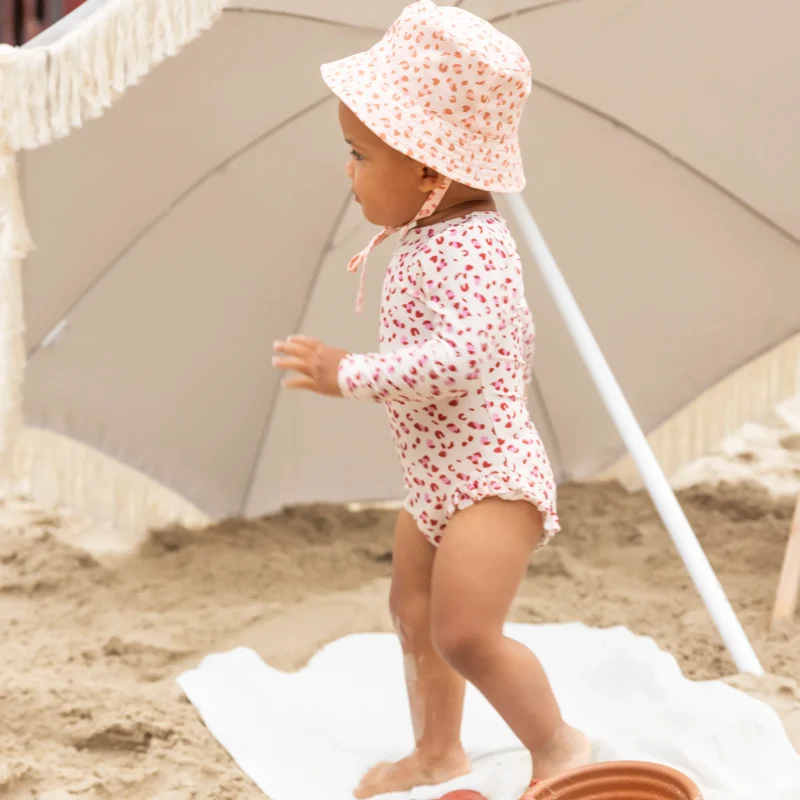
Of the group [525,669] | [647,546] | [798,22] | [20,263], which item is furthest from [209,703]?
[798,22]

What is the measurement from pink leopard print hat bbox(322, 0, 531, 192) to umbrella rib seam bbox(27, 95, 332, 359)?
0.79 meters

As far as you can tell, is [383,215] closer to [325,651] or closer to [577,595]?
[325,651]

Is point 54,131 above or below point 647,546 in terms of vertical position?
above

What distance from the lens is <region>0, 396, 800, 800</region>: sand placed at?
5.65ft

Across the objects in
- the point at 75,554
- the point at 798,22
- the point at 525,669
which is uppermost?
the point at 798,22

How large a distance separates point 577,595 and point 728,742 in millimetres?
800

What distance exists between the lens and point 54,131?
1715 mm

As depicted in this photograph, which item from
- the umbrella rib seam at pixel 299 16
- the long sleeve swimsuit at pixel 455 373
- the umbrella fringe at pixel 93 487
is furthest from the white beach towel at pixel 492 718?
the umbrella rib seam at pixel 299 16

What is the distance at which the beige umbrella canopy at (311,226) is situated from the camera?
6.55ft

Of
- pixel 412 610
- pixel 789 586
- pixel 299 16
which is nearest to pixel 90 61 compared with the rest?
pixel 299 16

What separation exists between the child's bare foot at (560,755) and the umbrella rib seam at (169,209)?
122 centimetres

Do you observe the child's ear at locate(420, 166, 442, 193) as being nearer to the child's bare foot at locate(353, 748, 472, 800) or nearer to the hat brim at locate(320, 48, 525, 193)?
the hat brim at locate(320, 48, 525, 193)

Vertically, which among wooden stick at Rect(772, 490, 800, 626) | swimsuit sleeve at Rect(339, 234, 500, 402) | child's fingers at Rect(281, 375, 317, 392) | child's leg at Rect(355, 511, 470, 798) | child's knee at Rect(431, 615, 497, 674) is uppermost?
swimsuit sleeve at Rect(339, 234, 500, 402)

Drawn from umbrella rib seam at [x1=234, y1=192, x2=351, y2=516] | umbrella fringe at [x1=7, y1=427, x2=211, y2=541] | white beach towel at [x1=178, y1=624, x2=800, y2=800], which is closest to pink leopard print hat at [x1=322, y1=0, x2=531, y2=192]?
white beach towel at [x1=178, y1=624, x2=800, y2=800]
